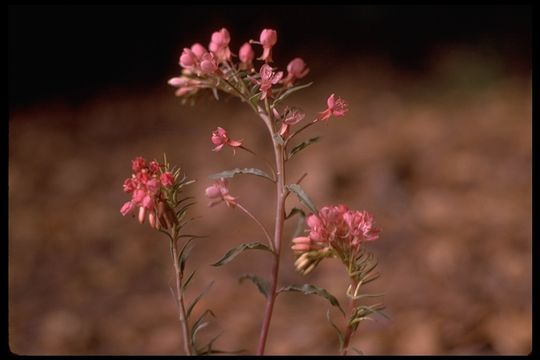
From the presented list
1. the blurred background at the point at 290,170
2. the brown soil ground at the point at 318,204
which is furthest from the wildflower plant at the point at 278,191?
the brown soil ground at the point at 318,204

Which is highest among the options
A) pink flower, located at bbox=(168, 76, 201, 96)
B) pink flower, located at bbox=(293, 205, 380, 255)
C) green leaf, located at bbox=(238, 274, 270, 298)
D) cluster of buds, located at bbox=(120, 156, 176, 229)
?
pink flower, located at bbox=(168, 76, 201, 96)

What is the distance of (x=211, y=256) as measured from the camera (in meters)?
2.71

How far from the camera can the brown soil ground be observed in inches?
84.4

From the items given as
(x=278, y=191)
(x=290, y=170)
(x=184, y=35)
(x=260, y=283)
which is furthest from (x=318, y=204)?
(x=184, y=35)

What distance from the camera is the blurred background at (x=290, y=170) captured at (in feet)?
7.22

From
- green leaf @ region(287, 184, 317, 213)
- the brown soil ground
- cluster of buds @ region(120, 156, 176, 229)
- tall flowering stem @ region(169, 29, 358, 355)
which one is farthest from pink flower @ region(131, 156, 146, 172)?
the brown soil ground

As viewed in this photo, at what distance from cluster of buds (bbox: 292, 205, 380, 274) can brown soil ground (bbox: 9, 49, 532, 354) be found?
87 cm

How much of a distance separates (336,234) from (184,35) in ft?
12.1

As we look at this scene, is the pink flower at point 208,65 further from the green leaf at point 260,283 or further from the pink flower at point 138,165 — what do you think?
the green leaf at point 260,283

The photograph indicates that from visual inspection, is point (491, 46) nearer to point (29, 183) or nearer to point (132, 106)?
point (132, 106)

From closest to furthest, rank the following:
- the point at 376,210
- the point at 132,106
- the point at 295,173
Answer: the point at 376,210 < the point at 295,173 < the point at 132,106

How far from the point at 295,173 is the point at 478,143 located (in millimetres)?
873

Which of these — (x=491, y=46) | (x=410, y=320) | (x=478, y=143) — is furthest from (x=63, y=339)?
(x=491, y=46)

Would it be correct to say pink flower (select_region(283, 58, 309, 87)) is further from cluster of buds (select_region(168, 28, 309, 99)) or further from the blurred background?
the blurred background
